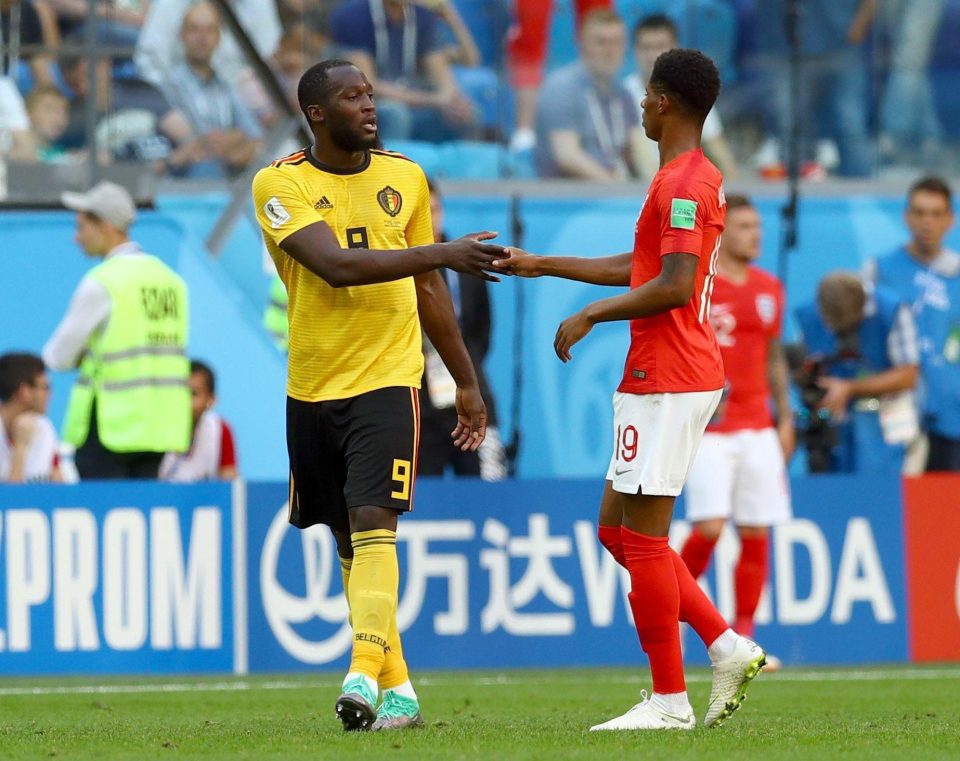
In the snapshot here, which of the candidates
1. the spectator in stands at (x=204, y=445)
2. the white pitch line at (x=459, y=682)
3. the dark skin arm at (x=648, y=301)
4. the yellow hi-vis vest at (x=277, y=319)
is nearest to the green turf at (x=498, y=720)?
the white pitch line at (x=459, y=682)

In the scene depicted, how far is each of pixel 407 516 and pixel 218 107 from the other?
151 inches

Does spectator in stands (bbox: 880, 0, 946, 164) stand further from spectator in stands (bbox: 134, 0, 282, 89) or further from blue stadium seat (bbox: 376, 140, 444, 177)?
spectator in stands (bbox: 134, 0, 282, 89)

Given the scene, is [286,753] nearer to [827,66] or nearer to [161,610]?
[161,610]

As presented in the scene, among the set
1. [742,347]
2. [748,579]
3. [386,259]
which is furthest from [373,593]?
[742,347]

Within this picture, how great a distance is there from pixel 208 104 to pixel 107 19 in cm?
86

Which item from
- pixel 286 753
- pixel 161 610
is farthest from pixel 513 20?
pixel 286 753

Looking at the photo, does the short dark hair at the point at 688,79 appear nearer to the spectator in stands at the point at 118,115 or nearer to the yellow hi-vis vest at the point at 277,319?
the yellow hi-vis vest at the point at 277,319

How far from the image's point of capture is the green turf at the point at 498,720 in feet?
19.0

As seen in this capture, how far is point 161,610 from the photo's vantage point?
10.2m

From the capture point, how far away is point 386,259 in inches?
246

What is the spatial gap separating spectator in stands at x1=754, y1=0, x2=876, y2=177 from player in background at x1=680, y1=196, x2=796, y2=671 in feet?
13.7

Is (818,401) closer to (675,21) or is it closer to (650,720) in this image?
(675,21)

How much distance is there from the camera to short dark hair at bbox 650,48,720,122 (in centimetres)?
640

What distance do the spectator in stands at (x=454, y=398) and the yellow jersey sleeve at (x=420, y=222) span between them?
156 inches
